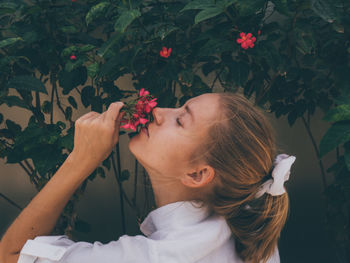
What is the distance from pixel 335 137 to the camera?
43.7 inches

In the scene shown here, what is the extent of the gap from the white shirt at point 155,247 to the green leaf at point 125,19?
1.84 ft

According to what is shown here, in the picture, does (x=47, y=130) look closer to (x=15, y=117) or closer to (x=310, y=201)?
(x=15, y=117)

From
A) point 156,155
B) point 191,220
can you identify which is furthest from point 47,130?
point 191,220

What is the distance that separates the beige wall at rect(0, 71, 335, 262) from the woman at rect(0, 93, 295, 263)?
0.89 meters

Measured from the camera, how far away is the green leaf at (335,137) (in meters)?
1.10

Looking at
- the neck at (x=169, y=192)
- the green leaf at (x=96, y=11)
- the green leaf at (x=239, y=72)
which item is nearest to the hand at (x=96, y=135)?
the neck at (x=169, y=192)

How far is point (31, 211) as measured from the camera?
0.89m

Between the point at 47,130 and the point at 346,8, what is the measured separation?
1.16 m

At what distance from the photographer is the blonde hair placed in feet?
3.17

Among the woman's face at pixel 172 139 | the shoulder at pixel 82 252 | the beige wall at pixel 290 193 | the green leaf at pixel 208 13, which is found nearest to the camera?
the shoulder at pixel 82 252

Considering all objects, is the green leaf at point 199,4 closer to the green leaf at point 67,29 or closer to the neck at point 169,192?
the green leaf at point 67,29

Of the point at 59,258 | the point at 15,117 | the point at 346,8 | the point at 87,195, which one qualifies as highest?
the point at 346,8

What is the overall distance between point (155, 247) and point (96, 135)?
12.6 inches

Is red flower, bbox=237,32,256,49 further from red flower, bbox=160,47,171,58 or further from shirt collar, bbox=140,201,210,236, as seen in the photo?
shirt collar, bbox=140,201,210,236
